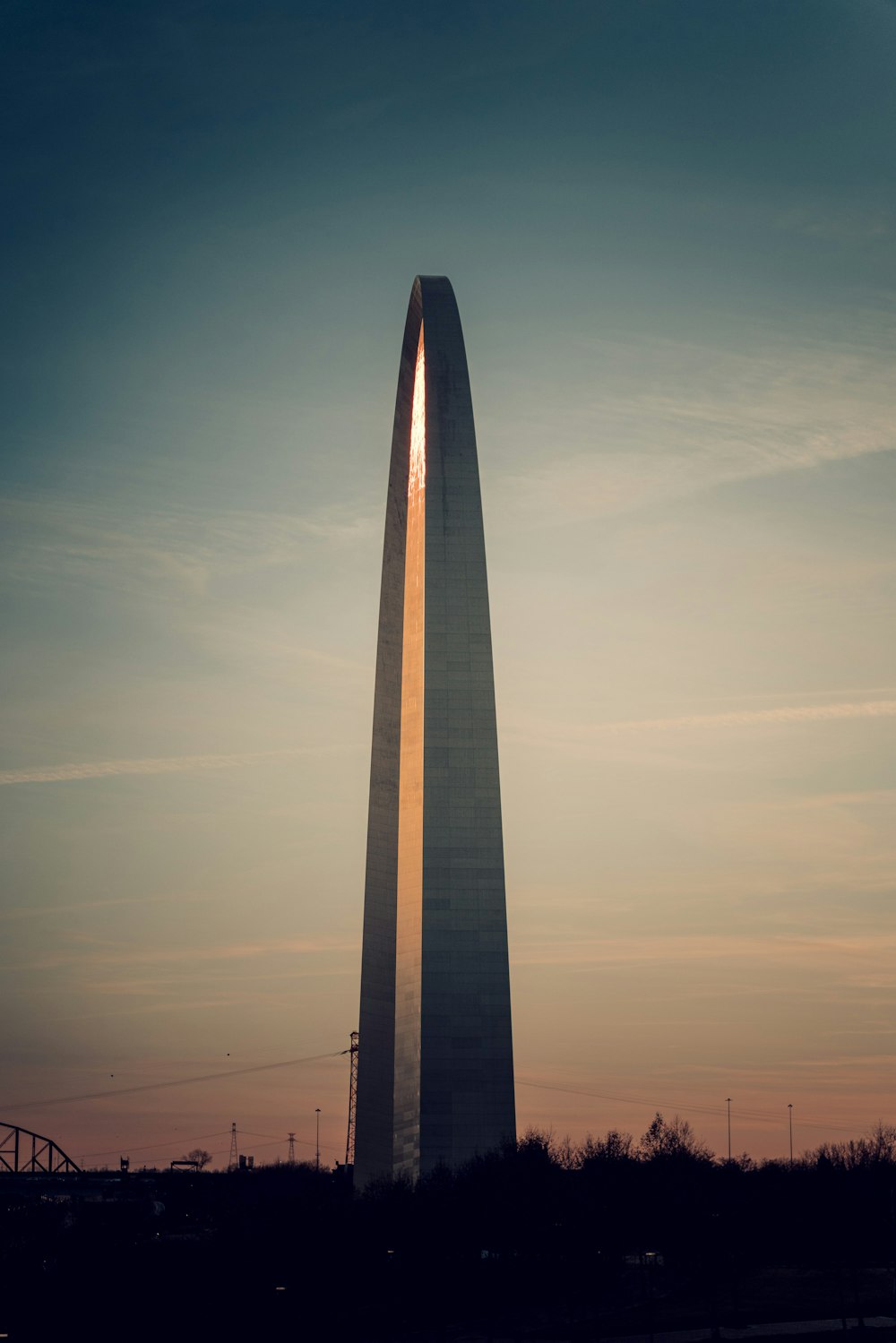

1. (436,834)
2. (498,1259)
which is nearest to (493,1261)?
(498,1259)

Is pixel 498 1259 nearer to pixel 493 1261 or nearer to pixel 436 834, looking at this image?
pixel 493 1261

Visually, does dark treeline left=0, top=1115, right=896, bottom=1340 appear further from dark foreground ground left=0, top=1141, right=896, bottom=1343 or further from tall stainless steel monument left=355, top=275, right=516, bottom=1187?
tall stainless steel monument left=355, top=275, right=516, bottom=1187

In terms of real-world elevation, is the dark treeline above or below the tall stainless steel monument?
below

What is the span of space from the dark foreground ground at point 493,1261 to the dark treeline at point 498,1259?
0.30 feet

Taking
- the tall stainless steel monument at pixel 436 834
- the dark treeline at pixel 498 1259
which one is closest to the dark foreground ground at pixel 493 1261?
the dark treeline at pixel 498 1259

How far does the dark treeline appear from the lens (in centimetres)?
5900

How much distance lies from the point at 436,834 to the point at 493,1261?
63.4ft

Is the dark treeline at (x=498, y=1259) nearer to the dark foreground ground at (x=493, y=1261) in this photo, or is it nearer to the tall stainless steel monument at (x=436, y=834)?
the dark foreground ground at (x=493, y=1261)

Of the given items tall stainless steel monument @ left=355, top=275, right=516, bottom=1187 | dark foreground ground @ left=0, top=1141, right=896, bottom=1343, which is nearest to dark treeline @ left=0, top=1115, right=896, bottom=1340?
dark foreground ground @ left=0, top=1141, right=896, bottom=1343

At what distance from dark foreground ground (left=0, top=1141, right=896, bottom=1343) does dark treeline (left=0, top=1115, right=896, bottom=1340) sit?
91 millimetres

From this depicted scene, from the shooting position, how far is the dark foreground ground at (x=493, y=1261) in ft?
193

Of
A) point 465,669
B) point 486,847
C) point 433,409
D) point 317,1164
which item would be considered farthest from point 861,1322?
point 317,1164

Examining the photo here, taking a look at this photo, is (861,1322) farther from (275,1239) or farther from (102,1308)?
(102,1308)

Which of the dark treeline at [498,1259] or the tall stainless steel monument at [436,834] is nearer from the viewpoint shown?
the dark treeline at [498,1259]
